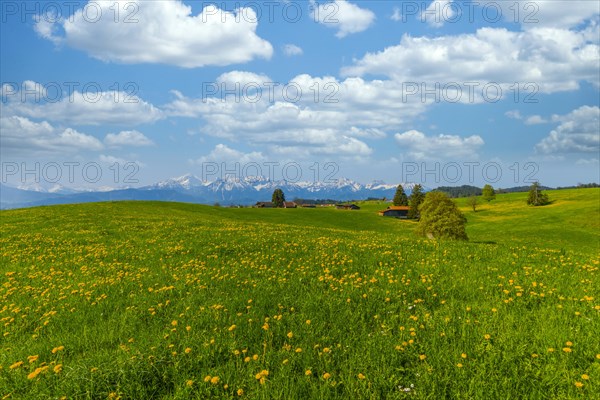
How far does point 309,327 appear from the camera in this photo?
6.48m

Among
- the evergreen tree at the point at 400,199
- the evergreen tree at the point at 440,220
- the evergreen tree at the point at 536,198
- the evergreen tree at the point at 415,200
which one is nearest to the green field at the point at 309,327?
the evergreen tree at the point at 440,220

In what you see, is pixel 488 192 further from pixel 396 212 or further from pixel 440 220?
pixel 440 220

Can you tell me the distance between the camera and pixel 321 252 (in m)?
13.6

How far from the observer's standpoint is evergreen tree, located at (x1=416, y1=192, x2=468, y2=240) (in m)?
41.9

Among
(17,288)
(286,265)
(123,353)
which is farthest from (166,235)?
(123,353)

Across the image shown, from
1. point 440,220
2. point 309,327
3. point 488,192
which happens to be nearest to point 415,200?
point 488,192

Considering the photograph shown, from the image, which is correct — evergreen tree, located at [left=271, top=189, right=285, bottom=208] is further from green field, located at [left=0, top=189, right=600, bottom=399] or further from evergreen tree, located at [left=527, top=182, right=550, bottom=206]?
green field, located at [left=0, top=189, right=600, bottom=399]

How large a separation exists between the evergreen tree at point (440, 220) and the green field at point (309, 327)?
30067 millimetres

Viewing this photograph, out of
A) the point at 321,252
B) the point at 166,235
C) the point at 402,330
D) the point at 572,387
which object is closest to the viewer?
the point at 572,387

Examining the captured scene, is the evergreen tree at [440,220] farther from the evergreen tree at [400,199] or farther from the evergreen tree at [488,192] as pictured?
the evergreen tree at [488,192]

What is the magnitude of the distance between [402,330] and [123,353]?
479 centimetres

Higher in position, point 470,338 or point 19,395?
point 470,338

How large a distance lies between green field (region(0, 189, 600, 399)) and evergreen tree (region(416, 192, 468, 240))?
3007 centimetres

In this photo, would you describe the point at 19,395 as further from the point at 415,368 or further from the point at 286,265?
the point at 286,265
